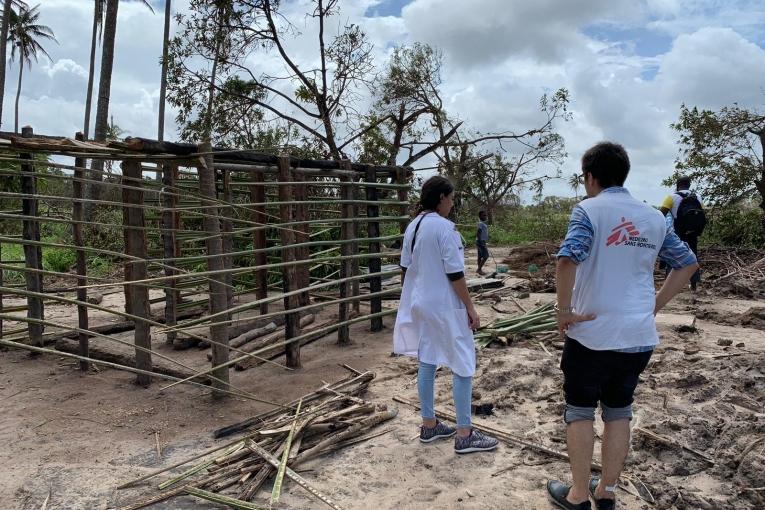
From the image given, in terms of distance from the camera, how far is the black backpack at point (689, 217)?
718 centimetres

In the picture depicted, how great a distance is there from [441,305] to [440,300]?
3 centimetres

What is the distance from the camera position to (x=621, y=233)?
7.06 feet

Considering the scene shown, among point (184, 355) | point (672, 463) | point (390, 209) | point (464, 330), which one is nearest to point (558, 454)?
point (672, 463)

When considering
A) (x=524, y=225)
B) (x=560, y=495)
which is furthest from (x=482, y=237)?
(x=524, y=225)

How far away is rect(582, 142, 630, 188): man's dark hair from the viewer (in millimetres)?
2221

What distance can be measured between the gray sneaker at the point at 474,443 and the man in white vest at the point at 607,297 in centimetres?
77

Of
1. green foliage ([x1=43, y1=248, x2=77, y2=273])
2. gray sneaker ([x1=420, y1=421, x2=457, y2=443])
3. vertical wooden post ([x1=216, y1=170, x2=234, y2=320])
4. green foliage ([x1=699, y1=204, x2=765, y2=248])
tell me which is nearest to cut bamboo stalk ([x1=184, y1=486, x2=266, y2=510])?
gray sneaker ([x1=420, y1=421, x2=457, y2=443])

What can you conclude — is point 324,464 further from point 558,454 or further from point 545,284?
point 545,284

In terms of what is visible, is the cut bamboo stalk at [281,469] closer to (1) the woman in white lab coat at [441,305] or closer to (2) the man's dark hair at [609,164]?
(1) the woman in white lab coat at [441,305]

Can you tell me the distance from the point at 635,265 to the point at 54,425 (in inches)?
141

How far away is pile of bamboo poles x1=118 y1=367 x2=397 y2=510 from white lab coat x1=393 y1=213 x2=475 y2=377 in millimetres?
702

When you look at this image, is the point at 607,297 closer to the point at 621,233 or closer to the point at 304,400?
the point at 621,233

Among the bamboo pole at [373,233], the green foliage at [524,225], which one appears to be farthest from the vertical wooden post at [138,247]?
the green foliage at [524,225]

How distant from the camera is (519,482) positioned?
273cm
